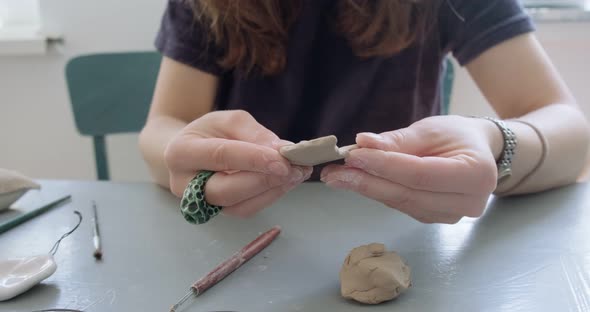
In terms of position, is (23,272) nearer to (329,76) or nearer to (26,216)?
(26,216)

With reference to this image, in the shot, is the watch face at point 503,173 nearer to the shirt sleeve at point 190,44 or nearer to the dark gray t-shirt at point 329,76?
the dark gray t-shirt at point 329,76

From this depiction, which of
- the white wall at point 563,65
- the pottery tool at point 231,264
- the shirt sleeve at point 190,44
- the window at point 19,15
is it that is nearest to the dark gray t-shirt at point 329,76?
the shirt sleeve at point 190,44

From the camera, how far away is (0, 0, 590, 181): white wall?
1.15 metres

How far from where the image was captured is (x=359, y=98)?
28.3 inches

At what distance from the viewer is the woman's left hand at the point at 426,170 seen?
1.24ft

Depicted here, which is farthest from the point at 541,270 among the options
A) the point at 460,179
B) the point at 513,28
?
the point at 513,28

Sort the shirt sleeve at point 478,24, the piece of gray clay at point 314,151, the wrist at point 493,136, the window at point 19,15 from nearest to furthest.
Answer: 1. the piece of gray clay at point 314,151
2. the wrist at point 493,136
3. the shirt sleeve at point 478,24
4. the window at point 19,15

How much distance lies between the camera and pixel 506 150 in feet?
1.57

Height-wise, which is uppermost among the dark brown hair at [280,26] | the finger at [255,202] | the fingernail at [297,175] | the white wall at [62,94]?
the dark brown hair at [280,26]

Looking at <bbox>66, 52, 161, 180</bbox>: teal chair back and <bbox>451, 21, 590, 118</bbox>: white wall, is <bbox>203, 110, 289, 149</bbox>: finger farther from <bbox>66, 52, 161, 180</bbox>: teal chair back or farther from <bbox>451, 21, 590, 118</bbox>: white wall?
<bbox>451, 21, 590, 118</bbox>: white wall

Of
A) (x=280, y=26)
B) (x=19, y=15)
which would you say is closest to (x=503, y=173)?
(x=280, y=26)

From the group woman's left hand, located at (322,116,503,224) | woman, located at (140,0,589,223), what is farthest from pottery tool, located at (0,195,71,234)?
woman's left hand, located at (322,116,503,224)

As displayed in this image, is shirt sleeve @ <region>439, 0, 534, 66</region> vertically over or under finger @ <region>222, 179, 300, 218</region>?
over

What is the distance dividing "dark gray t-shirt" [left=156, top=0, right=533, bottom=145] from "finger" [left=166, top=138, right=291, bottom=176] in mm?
280
